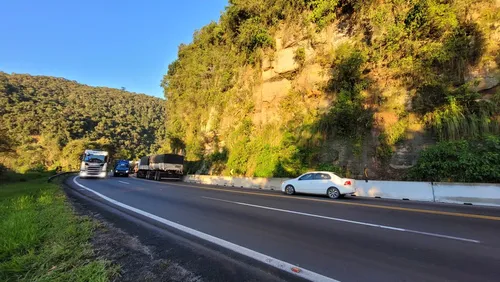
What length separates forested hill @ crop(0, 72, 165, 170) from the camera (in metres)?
68.9

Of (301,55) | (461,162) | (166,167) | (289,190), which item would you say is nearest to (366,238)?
(289,190)

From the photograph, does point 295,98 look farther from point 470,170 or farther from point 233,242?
point 233,242

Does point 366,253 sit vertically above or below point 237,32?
below

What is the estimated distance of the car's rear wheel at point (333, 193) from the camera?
1297 cm

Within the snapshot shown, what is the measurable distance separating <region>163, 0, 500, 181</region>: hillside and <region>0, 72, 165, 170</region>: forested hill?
54776mm

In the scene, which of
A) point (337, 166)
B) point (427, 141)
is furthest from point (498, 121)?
point (337, 166)

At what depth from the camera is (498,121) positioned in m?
13.7

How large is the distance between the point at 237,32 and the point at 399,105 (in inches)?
807

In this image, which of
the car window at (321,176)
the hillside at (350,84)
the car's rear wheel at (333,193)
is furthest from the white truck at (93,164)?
the car's rear wheel at (333,193)

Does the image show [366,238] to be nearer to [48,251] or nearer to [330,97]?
[48,251]

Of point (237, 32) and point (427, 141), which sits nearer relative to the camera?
point (427, 141)

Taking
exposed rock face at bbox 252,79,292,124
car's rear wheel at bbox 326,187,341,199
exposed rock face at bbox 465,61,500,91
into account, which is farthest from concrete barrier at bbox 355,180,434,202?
exposed rock face at bbox 252,79,292,124

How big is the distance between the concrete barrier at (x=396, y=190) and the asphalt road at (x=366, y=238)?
475 cm

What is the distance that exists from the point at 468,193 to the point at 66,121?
305 ft
